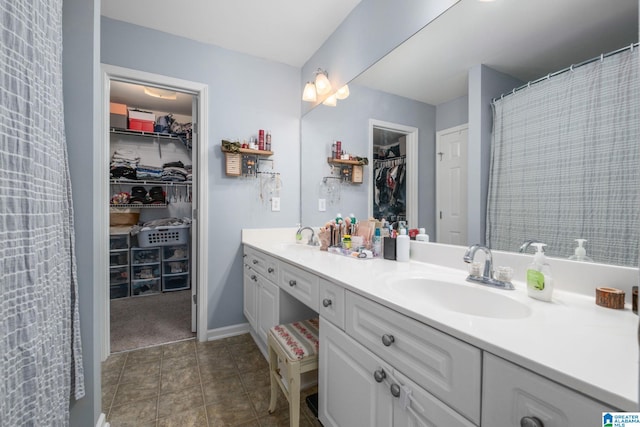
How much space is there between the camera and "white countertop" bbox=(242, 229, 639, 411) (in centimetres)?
42

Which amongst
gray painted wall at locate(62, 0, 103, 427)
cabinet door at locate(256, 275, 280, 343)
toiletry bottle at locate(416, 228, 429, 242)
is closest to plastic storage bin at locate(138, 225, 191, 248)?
cabinet door at locate(256, 275, 280, 343)

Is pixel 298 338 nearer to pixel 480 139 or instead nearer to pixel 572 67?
pixel 480 139

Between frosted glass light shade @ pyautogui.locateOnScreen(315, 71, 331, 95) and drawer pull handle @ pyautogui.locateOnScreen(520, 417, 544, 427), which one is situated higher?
frosted glass light shade @ pyautogui.locateOnScreen(315, 71, 331, 95)

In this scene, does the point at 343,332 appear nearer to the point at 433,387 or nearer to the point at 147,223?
the point at 433,387

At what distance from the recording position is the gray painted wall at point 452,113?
1199 millimetres

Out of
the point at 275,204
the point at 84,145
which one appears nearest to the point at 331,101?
the point at 275,204

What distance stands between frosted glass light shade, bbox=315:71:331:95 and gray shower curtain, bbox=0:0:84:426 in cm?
157

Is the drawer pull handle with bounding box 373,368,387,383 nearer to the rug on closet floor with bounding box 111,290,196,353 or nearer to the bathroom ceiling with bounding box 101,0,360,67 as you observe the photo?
the rug on closet floor with bounding box 111,290,196,353

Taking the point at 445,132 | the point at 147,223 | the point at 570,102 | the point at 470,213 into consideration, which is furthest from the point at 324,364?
the point at 147,223

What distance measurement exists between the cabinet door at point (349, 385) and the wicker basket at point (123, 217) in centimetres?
343

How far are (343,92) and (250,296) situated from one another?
173 cm

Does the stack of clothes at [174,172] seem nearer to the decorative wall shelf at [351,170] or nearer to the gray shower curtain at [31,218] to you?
the decorative wall shelf at [351,170]

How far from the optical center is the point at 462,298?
998 mm
